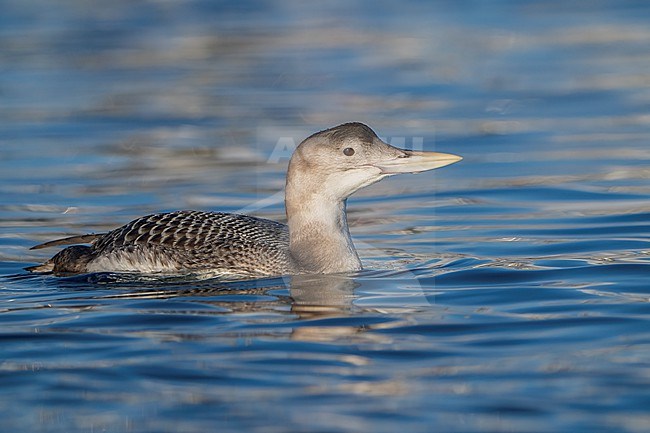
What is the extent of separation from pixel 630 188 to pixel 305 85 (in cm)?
586

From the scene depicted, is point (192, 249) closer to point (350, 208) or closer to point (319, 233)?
point (319, 233)

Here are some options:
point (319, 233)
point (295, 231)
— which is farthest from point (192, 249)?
point (319, 233)

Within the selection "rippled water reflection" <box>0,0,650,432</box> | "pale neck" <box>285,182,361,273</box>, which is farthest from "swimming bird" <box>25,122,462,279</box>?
"rippled water reflection" <box>0,0,650,432</box>

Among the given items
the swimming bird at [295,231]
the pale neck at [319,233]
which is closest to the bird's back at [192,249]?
the swimming bird at [295,231]

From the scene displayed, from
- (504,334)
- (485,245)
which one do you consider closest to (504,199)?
(485,245)

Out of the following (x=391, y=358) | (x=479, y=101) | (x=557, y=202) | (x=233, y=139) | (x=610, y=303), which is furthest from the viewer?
(x=479, y=101)

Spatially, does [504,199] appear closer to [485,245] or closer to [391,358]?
[485,245]

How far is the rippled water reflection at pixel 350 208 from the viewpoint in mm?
6238

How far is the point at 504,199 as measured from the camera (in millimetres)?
11055

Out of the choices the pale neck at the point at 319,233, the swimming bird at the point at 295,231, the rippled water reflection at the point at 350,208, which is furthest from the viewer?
the pale neck at the point at 319,233

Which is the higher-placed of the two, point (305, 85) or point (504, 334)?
point (305, 85)

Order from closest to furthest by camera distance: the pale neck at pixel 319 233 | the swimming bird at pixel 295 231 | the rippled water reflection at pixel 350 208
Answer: the rippled water reflection at pixel 350 208 < the swimming bird at pixel 295 231 < the pale neck at pixel 319 233

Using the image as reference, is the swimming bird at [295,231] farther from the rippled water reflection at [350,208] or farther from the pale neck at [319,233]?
the rippled water reflection at [350,208]

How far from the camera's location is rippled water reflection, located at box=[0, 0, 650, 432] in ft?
20.5
